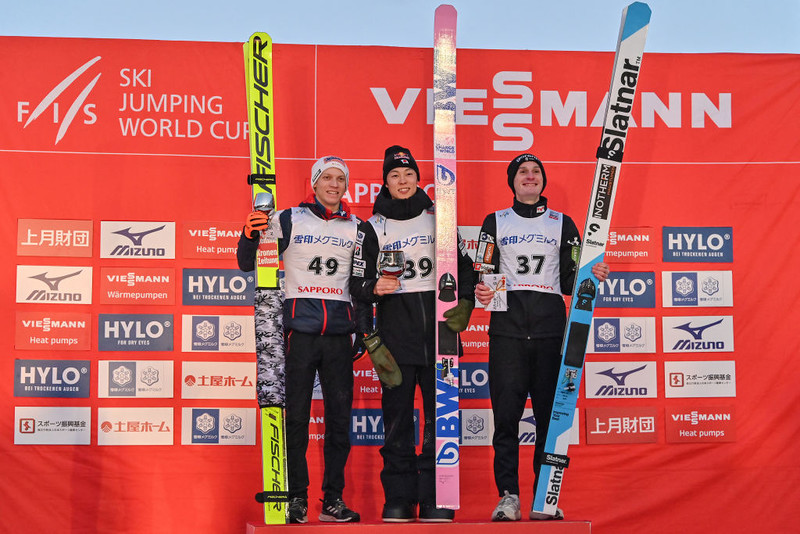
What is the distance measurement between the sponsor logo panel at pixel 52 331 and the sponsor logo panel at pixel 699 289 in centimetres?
324

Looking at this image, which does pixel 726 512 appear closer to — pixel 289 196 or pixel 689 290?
pixel 689 290

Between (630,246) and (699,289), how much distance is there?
0.47 meters

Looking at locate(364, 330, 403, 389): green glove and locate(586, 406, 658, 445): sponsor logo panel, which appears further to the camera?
locate(586, 406, 658, 445): sponsor logo panel

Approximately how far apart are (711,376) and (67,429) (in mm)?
3568

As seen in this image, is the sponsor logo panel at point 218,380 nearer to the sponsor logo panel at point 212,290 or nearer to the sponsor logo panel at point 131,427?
the sponsor logo panel at point 131,427

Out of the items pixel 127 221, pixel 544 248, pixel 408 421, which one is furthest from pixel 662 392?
pixel 127 221

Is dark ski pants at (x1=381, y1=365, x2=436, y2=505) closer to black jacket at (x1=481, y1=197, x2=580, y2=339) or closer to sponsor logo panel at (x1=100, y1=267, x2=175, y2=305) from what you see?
black jacket at (x1=481, y1=197, x2=580, y2=339)

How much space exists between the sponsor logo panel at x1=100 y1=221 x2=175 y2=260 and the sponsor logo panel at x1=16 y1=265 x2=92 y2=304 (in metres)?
0.18

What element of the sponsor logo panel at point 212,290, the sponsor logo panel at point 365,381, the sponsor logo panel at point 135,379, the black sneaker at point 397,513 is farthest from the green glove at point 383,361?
the sponsor logo panel at point 135,379

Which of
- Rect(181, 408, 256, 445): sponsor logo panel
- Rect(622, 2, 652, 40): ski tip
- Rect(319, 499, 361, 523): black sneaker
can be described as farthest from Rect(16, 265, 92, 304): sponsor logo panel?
Rect(622, 2, 652, 40): ski tip

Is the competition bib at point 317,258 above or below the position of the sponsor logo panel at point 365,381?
above

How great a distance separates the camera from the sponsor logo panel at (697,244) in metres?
5.16

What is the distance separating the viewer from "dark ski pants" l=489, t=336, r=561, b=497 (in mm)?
3793

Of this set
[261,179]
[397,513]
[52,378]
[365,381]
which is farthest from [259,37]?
[52,378]
